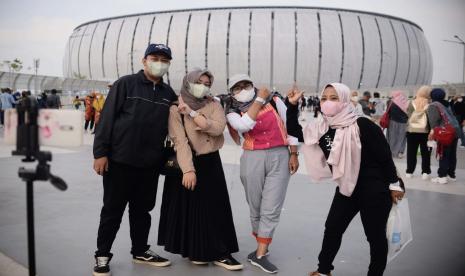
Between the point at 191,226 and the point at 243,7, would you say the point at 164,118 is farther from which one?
the point at 243,7

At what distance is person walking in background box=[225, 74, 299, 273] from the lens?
3.39 metres

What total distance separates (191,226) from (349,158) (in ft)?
4.62

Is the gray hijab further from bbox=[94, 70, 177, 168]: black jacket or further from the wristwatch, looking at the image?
the wristwatch

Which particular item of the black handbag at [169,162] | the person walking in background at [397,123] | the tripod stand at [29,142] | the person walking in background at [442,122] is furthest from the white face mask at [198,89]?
Result: the person walking in background at [397,123]

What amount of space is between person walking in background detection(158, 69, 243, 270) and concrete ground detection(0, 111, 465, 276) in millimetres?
188

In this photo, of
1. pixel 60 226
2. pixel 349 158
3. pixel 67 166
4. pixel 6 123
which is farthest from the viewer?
pixel 67 166

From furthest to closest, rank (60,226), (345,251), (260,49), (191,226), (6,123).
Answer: (260,49), (60,226), (345,251), (191,226), (6,123)

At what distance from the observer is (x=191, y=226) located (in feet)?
11.0

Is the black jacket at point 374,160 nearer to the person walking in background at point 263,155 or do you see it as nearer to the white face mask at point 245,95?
the person walking in background at point 263,155

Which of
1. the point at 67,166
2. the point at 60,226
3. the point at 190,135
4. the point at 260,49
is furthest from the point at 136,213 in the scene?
the point at 260,49

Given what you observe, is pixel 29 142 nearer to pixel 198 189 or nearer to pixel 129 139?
pixel 129 139

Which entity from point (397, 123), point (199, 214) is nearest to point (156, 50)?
point (199, 214)

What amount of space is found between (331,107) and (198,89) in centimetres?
104

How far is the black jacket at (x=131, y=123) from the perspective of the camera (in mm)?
3090
